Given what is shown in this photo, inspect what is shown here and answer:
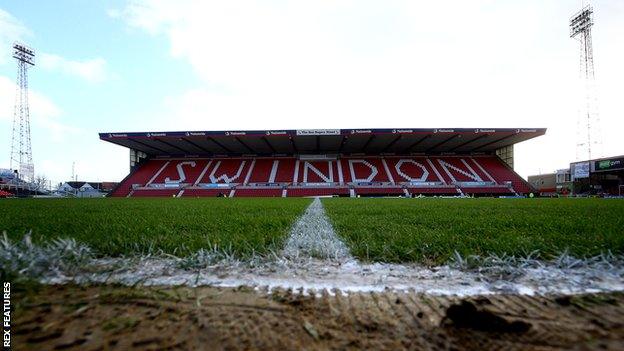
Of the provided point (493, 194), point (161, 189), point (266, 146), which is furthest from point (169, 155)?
point (493, 194)

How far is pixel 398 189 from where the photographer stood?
29172mm

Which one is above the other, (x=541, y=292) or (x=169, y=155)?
(x=169, y=155)

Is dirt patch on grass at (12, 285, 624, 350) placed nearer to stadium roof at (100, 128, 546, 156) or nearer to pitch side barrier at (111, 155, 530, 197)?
stadium roof at (100, 128, 546, 156)

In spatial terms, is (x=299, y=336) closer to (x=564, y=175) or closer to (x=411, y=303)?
(x=411, y=303)

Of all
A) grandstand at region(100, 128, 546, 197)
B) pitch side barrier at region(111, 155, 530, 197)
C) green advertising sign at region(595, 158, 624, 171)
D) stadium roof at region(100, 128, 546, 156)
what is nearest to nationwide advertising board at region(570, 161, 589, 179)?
green advertising sign at region(595, 158, 624, 171)

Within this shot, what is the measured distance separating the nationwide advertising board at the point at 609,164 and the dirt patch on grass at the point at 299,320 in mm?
43836

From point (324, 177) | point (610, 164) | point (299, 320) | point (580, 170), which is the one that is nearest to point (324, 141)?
point (324, 177)

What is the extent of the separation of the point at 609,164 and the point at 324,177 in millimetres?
30620

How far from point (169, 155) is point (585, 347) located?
3868 centimetres

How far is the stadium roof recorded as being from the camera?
89.5 ft

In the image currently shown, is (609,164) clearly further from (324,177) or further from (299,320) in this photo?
(299,320)

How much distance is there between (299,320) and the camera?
927 mm

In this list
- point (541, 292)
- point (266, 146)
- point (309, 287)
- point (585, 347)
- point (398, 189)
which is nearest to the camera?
point (585, 347)

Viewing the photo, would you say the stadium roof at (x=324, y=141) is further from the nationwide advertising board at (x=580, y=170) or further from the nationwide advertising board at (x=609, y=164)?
the nationwide advertising board at (x=580, y=170)
